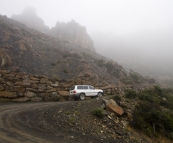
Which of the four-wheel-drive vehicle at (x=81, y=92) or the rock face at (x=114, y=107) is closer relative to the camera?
the rock face at (x=114, y=107)

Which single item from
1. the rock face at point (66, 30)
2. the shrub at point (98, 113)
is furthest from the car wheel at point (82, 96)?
the rock face at point (66, 30)

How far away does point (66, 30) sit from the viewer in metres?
85.3

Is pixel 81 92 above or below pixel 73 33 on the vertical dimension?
below

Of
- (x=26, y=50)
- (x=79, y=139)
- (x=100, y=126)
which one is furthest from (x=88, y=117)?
(x=26, y=50)

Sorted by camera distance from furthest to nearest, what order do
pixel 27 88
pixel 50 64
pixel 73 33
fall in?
1. pixel 73 33
2. pixel 50 64
3. pixel 27 88

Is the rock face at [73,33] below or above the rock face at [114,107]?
above

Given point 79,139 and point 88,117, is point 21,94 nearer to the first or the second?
point 88,117

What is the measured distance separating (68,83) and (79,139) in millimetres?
12870

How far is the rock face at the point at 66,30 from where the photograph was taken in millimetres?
79562

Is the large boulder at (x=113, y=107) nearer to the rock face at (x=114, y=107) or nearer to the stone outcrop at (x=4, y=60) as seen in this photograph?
the rock face at (x=114, y=107)

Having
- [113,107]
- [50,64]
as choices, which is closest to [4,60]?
[50,64]

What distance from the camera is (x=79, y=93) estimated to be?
16.8 metres

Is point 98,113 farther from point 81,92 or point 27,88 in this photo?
point 27,88

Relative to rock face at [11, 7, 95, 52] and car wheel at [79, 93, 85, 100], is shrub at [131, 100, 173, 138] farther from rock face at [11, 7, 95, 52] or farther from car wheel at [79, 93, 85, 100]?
rock face at [11, 7, 95, 52]
